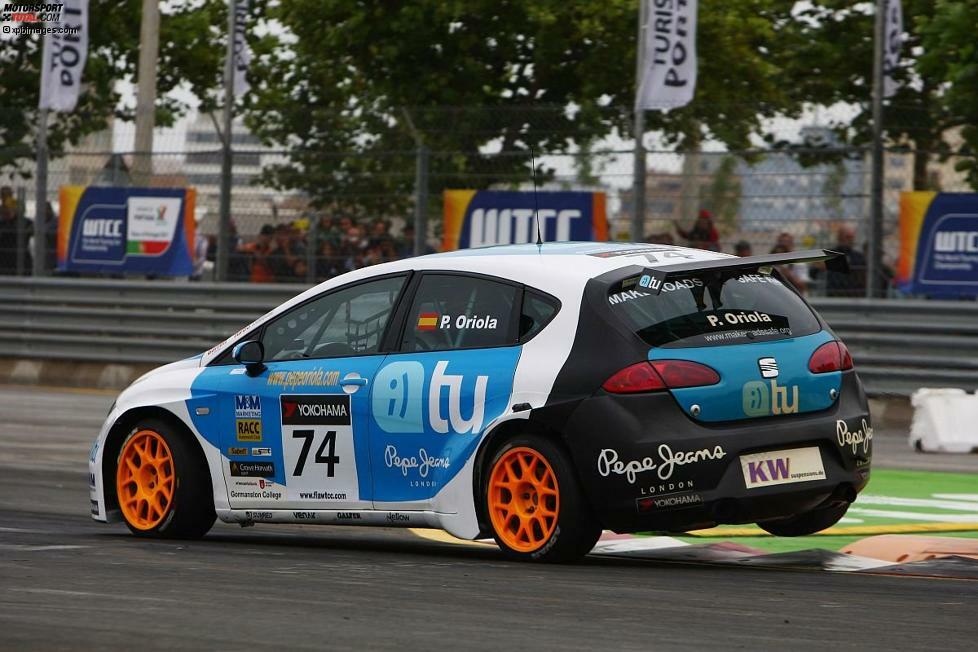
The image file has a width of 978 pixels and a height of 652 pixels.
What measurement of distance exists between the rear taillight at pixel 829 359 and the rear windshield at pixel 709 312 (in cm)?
11

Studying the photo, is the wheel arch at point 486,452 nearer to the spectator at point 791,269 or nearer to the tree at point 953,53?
the spectator at point 791,269

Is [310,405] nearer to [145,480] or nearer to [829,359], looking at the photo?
[145,480]

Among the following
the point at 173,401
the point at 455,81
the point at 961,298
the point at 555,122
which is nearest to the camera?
the point at 173,401

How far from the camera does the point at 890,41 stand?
19.3 m

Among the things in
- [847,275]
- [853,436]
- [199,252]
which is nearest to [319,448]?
[853,436]

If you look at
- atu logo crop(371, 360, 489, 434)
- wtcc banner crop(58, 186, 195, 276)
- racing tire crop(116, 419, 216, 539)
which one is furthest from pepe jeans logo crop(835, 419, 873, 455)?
wtcc banner crop(58, 186, 195, 276)

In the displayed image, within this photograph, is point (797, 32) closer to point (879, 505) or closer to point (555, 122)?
point (555, 122)

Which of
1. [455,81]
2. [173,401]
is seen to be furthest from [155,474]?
[455,81]

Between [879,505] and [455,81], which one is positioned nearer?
[879,505]

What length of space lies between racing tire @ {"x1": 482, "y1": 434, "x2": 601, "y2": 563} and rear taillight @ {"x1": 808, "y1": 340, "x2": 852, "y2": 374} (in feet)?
4.01

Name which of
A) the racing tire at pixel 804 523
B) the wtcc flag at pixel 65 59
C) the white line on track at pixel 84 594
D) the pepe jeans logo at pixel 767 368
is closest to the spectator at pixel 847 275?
the racing tire at pixel 804 523

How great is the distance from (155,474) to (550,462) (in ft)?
8.21

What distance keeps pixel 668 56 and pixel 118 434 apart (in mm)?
11378

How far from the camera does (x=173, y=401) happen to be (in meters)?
9.61
